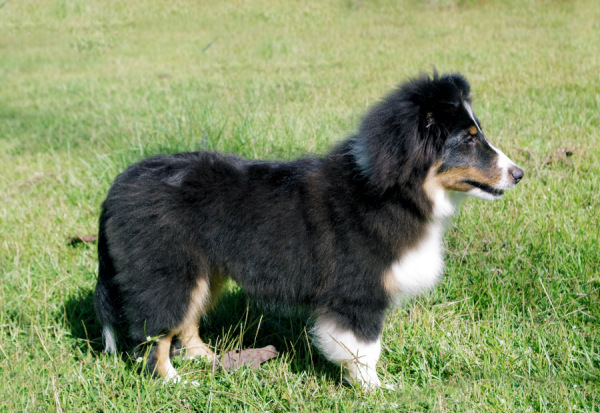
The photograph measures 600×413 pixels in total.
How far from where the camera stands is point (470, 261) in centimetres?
366

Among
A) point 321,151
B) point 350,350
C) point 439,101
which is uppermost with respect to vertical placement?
point 439,101

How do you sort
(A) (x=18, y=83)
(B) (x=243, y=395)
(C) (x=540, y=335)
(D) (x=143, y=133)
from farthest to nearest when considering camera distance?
1. (A) (x=18, y=83)
2. (D) (x=143, y=133)
3. (C) (x=540, y=335)
4. (B) (x=243, y=395)

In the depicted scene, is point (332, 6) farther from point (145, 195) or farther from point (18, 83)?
point (145, 195)

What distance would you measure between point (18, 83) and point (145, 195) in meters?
11.3

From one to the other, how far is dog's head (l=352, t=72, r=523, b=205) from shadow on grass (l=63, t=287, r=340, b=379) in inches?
41.9

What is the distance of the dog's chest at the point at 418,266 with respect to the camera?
2793mm

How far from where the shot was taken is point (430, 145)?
8.82 ft

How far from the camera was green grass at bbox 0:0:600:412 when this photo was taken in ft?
9.16

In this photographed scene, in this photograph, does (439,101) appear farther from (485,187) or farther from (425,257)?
(425,257)

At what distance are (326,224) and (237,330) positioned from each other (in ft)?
3.82

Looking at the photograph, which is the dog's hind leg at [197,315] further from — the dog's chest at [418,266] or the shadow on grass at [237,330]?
the dog's chest at [418,266]

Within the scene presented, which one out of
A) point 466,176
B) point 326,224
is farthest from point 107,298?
point 466,176

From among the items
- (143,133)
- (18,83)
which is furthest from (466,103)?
(18,83)

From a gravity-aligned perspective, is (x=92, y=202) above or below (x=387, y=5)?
below
